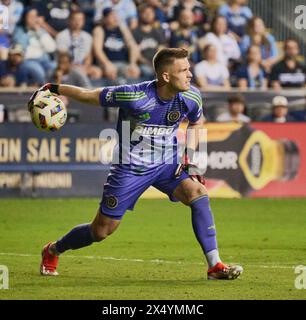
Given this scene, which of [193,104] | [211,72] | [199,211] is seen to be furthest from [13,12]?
[199,211]

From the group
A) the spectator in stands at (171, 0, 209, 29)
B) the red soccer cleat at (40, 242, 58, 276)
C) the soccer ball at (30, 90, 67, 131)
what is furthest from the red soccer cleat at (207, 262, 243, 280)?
the spectator in stands at (171, 0, 209, 29)

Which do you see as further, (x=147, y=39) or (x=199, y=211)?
(x=147, y=39)

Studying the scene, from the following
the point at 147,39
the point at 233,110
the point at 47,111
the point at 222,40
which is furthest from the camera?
the point at 222,40

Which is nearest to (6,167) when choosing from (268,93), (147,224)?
(147,224)

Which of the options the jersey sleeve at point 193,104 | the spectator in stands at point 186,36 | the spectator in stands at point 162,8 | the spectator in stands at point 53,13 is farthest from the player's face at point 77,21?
the jersey sleeve at point 193,104

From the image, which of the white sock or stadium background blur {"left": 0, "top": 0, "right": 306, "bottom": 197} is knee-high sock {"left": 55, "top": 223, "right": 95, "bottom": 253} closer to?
the white sock

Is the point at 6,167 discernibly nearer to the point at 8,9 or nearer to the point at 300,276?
the point at 8,9

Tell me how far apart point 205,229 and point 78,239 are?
48.7 inches

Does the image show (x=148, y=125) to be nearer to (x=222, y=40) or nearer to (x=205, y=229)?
(x=205, y=229)

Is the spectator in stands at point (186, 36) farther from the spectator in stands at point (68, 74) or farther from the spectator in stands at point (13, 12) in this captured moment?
the spectator in stands at point (13, 12)

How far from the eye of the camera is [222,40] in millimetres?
23000

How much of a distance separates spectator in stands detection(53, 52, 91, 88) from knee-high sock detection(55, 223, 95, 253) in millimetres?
9901

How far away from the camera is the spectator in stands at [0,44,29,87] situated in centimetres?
2119

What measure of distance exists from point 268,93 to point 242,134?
1.40 m
